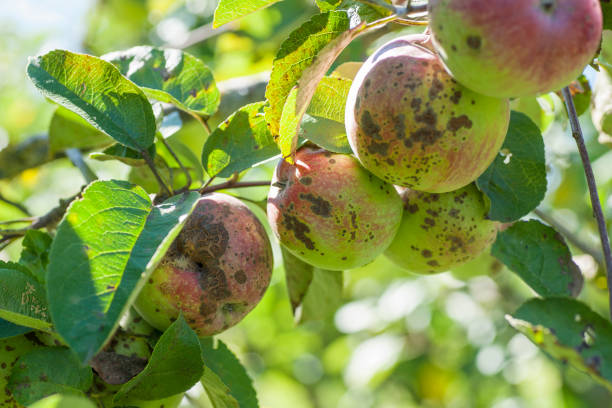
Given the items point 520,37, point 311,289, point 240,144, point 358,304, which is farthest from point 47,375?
point 358,304

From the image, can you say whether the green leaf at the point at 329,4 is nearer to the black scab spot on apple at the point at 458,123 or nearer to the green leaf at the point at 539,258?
the black scab spot on apple at the point at 458,123

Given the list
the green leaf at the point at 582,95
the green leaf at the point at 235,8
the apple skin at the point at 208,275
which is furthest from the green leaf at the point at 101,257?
the green leaf at the point at 582,95

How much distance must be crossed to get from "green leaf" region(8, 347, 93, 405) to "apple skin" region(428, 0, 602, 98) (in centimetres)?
76

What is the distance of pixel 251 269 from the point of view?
1079 millimetres

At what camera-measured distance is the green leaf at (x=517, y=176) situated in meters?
1.09

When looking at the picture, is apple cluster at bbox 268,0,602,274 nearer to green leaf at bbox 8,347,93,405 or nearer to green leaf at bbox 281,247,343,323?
green leaf at bbox 281,247,343,323

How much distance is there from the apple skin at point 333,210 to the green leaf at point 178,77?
295 millimetres

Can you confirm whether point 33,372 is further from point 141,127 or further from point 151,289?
point 141,127

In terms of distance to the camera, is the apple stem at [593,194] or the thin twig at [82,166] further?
the thin twig at [82,166]

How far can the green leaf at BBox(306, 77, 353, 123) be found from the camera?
1.05 metres

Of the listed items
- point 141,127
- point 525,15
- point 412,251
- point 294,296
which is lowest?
point 294,296

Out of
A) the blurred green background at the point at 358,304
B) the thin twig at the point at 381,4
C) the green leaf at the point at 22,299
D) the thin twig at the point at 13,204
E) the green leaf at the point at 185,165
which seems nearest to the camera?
the thin twig at the point at 381,4

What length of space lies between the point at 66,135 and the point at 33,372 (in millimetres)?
899

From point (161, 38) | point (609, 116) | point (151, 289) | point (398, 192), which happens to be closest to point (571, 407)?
point (609, 116)
